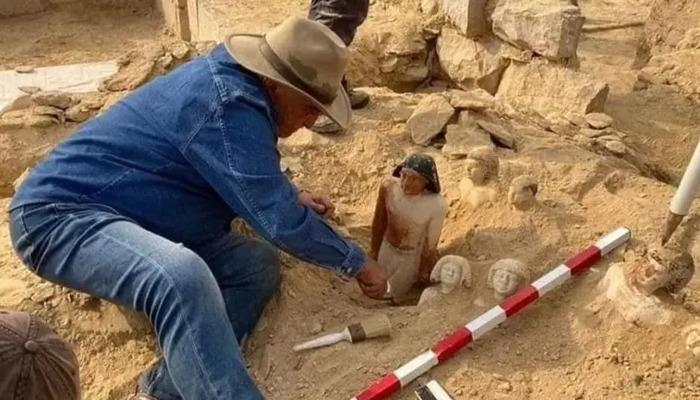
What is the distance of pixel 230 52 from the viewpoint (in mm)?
3014

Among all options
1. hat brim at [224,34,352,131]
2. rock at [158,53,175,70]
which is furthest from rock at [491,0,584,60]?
hat brim at [224,34,352,131]

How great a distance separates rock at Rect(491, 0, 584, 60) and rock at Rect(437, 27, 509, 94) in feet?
0.73

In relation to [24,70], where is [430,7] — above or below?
above

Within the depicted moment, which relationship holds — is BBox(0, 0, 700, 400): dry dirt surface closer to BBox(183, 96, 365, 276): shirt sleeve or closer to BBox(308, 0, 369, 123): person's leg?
BBox(308, 0, 369, 123): person's leg

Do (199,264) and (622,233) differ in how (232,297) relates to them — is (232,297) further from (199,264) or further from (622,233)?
(622,233)

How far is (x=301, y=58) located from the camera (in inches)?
117

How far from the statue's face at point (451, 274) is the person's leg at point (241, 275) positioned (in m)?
0.70

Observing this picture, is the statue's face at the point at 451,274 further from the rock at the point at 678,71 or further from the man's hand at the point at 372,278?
the rock at the point at 678,71

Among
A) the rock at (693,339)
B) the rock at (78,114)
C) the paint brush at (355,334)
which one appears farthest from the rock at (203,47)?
the rock at (693,339)

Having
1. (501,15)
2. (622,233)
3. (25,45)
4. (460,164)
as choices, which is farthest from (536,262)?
(25,45)

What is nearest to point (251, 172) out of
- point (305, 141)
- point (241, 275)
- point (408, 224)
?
point (241, 275)

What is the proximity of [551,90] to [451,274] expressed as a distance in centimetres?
275

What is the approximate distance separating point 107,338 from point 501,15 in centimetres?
369

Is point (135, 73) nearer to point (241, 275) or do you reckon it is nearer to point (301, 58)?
point (241, 275)
